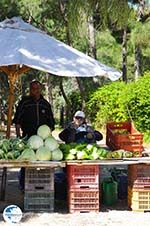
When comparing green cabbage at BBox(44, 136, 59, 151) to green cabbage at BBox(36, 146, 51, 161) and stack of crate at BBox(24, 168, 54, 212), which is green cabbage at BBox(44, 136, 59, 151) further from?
stack of crate at BBox(24, 168, 54, 212)

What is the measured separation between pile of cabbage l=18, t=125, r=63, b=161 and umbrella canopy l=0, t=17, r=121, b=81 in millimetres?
1003

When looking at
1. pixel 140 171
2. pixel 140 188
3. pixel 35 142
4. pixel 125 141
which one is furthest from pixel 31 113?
pixel 140 188

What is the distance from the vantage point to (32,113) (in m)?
8.30

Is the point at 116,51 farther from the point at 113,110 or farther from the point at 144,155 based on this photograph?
the point at 144,155

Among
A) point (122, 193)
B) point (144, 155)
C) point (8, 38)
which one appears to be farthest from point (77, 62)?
point (122, 193)

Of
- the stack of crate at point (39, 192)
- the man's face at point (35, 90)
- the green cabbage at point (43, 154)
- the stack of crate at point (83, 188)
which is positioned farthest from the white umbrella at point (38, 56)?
the stack of crate at point (39, 192)

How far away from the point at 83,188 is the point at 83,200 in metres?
0.16

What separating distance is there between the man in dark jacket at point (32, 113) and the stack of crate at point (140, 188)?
1788 millimetres

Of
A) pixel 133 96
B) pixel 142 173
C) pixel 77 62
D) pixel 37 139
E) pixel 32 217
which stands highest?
pixel 133 96

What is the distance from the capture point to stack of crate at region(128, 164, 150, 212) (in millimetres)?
7348

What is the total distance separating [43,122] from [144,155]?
169cm

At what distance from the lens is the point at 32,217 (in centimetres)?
686

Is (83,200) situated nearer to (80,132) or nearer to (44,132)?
(44,132)

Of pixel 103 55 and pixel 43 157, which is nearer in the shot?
pixel 43 157
